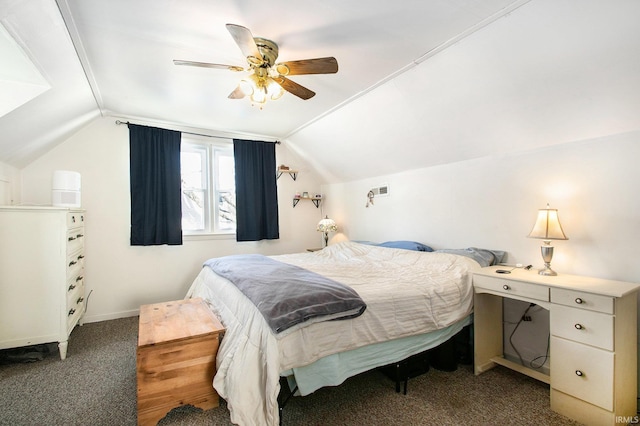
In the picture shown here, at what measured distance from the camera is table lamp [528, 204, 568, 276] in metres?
2.11

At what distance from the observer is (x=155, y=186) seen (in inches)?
145

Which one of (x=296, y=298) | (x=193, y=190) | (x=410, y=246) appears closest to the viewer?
(x=296, y=298)

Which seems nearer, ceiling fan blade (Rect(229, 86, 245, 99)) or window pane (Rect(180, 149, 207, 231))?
ceiling fan blade (Rect(229, 86, 245, 99))

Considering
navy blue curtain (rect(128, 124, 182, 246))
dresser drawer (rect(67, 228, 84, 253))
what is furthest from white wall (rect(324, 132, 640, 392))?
dresser drawer (rect(67, 228, 84, 253))

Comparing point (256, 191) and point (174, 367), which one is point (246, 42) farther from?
point (256, 191)

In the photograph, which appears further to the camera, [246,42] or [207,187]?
[207,187]

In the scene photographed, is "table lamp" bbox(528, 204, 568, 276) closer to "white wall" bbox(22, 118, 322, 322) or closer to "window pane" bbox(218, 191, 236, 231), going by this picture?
"window pane" bbox(218, 191, 236, 231)

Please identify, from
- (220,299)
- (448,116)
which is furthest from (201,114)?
(448,116)

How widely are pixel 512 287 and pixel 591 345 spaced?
49 cm

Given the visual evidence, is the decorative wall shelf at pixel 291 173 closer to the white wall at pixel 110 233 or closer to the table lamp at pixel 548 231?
the white wall at pixel 110 233

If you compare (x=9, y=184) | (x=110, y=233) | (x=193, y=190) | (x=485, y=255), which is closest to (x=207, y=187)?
(x=193, y=190)

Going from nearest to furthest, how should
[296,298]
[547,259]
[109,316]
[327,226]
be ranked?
[296,298], [547,259], [109,316], [327,226]

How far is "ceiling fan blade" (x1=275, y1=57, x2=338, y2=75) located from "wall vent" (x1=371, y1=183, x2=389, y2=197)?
7.18 feet

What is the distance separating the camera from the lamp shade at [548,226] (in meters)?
2.11
